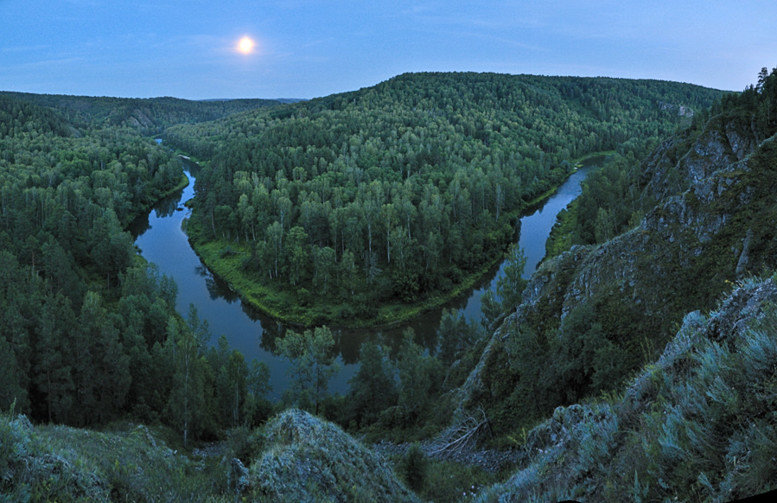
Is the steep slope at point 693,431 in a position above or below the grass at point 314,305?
above

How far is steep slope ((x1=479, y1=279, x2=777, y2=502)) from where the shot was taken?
3582mm

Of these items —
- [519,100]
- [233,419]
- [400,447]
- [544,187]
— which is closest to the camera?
[400,447]

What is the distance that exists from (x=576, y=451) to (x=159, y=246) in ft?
231

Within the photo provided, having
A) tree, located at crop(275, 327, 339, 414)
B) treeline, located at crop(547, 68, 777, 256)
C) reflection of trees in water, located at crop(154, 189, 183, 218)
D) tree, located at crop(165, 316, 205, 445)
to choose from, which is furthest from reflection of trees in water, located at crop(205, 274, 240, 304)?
treeline, located at crop(547, 68, 777, 256)

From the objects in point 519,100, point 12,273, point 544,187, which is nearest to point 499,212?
point 544,187

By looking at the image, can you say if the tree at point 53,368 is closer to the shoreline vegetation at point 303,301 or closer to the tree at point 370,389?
the tree at point 370,389

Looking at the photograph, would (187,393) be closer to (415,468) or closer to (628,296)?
(415,468)

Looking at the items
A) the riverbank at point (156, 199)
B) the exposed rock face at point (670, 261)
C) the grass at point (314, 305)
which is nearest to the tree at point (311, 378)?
the exposed rock face at point (670, 261)

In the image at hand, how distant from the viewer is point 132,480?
7715 millimetres

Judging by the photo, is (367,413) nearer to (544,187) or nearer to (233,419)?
(233,419)

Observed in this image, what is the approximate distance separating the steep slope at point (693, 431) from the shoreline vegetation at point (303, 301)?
38.7 m

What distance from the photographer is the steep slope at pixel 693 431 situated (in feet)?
11.8

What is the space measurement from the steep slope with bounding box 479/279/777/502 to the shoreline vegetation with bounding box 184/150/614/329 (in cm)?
3873

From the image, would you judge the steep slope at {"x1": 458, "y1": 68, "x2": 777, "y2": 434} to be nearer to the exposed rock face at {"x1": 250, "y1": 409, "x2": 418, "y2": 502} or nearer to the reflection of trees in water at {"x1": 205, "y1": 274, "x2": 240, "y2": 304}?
the exposed rock face at {"x1": 250, "y1": 409, "x2": 418, "y2": 502}
